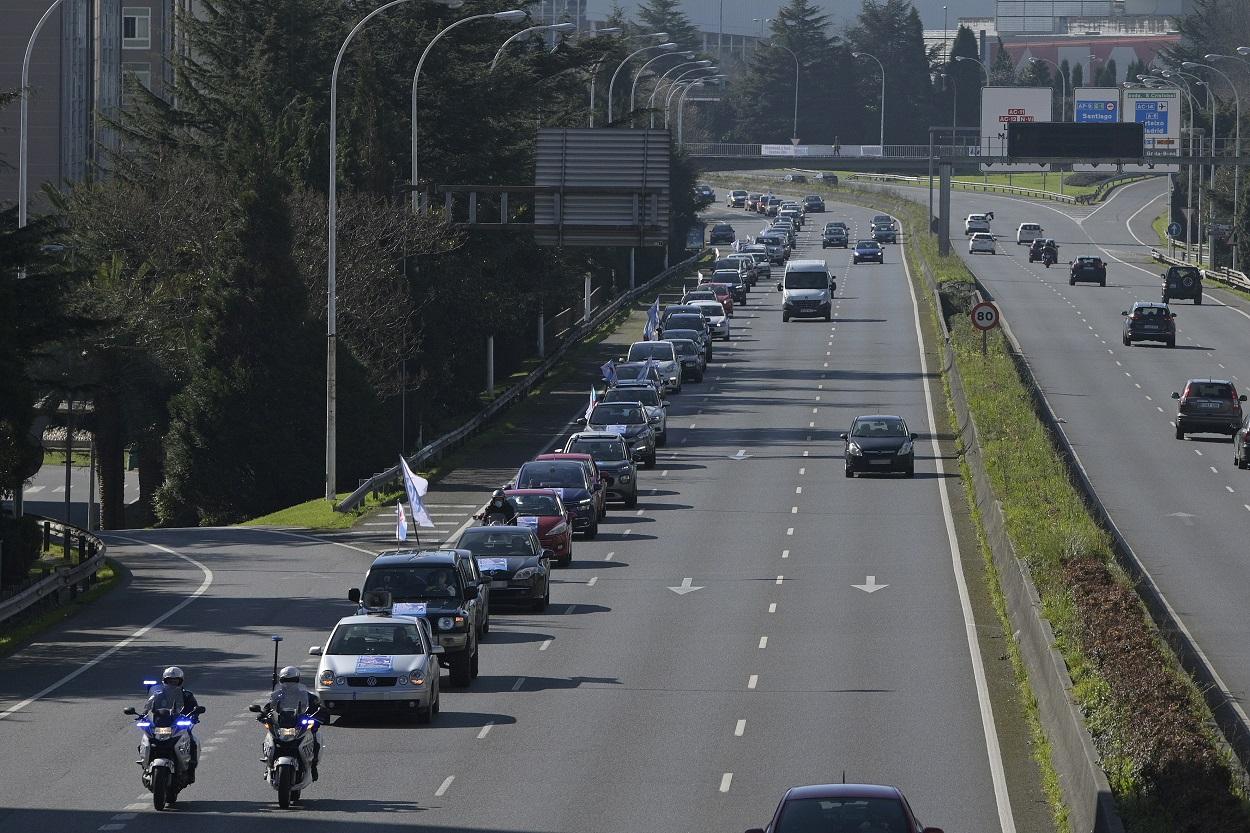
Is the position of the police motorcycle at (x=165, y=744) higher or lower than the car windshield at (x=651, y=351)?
lower

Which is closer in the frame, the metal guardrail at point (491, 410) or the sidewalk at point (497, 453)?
the sidewalk at point (497, 453)

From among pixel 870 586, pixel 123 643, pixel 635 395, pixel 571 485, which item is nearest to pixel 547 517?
pixel 571 485

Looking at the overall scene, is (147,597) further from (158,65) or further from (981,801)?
(158,65)

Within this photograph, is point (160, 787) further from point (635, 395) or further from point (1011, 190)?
point (1011, 190)

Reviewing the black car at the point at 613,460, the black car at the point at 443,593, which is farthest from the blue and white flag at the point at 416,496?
the black car at the point at 613,460

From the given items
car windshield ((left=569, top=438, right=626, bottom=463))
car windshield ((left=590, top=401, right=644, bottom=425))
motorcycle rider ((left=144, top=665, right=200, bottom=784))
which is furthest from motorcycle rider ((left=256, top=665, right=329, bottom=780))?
car windshield ((left=590, top=401, right=644, bottom=425))

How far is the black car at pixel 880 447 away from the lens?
51.8 meters

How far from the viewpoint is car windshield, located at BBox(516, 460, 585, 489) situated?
43.0 m

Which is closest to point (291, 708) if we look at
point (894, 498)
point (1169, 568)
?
point (1169, 568)

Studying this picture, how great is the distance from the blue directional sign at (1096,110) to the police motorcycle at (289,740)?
96.9m

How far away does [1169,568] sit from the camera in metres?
38.3

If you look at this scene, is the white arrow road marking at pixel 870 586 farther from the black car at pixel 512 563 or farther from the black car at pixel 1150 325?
the black car at pixel 1150 325

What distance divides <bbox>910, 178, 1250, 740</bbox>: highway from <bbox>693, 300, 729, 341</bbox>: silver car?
455 inches

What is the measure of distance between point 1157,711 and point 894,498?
89.9 feet
